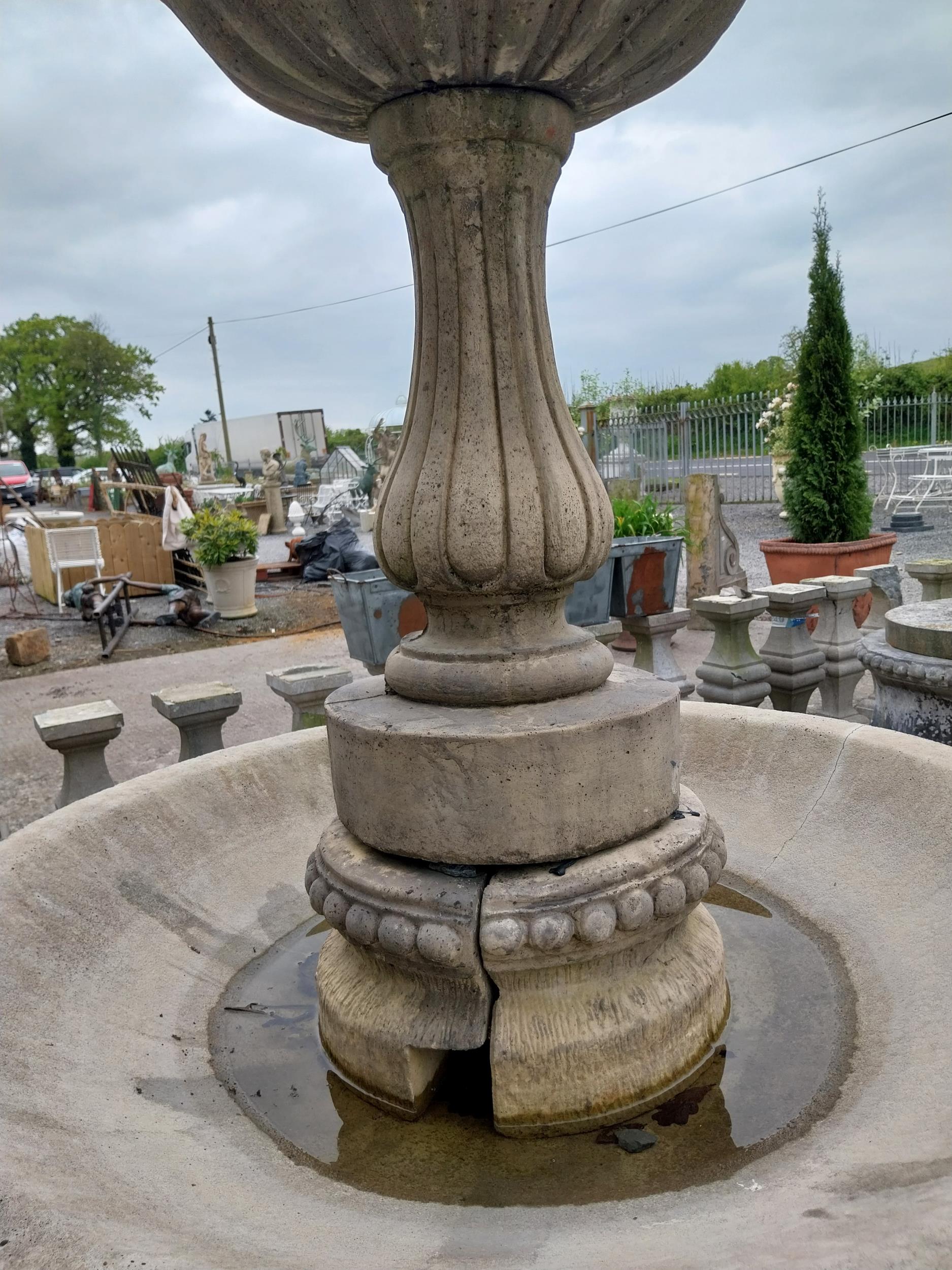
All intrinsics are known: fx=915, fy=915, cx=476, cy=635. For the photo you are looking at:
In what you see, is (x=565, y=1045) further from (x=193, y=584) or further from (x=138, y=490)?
(x=138, y=490)

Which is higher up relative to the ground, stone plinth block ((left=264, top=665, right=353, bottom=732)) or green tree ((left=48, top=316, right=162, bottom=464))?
green tree ((left=48, top=316, right=162, bottom=464))

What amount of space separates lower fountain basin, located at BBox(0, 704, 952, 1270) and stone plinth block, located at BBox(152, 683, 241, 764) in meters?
0.55

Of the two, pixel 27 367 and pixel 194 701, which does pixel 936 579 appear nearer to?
pixel 194 701

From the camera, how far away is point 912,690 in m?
3.40

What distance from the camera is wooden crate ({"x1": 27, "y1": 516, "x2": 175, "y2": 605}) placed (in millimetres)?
12219

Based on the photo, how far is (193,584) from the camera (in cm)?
1268

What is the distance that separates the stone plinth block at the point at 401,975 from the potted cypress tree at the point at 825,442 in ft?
21.3

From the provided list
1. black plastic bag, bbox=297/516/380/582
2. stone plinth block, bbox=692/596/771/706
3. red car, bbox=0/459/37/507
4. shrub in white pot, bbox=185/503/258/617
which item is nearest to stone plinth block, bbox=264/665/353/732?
stone plinth block, bbox=692/596/771/706

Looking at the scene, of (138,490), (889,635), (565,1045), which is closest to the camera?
(565,1045)

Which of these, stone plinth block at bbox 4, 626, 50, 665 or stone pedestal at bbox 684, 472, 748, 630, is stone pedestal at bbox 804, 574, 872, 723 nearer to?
stone pedestal at bbox 684, 472, 748, 630

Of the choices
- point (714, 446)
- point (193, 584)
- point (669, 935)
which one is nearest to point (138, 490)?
point (193, 584)

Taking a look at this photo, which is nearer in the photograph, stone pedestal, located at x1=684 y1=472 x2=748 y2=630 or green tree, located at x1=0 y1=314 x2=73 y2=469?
stone pedestal, located at x1=684 y1=472 x2=748 y2=630

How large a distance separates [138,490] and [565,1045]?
15.9 m

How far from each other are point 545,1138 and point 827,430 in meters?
7.29
